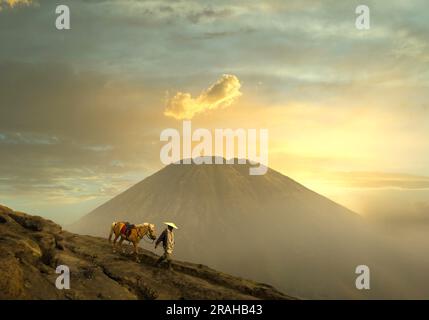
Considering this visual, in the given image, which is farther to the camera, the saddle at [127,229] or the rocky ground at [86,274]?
the saddle at [127,229]

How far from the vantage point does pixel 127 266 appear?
24.2 m

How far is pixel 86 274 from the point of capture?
21625 millimetres

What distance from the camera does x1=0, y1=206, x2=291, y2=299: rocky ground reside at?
18.6 metres

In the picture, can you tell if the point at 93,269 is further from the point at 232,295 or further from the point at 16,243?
the point at 232,295

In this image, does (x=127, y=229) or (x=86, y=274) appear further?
(x=127, y=229)

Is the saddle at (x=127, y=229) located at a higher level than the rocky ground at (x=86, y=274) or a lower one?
higher

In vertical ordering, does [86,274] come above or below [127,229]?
below

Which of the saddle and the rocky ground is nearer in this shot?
the rocky ground

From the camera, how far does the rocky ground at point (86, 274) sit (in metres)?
18.6

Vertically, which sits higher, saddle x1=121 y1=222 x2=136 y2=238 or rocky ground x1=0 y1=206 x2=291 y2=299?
saddle x1=121 y1=222 x2=136 y2=238

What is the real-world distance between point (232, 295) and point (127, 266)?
6.42 meters
